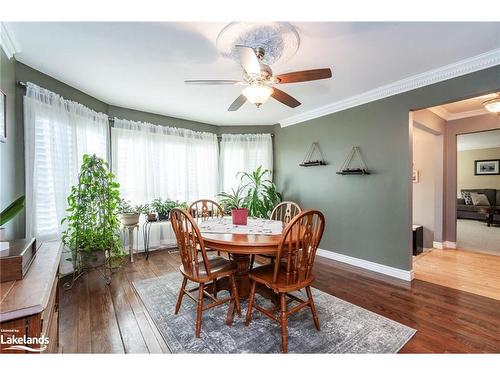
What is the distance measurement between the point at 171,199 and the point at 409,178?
11.8 feet

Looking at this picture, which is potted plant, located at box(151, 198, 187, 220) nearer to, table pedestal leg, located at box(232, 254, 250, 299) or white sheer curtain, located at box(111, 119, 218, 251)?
white sheer curtain, located at box(111, 119, 218, 251)

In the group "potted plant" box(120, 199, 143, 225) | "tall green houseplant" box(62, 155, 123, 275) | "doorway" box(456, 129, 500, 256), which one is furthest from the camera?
"doorway" box(456, 129, 500, 256)

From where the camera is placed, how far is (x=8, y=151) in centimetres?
204

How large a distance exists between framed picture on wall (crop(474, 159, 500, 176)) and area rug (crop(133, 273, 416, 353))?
28.1 ft

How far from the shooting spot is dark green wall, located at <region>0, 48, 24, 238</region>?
6.27ft

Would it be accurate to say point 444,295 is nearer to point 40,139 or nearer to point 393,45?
point 393,45

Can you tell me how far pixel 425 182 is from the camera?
13.9 feet

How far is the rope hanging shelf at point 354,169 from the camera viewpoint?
10.2 feet

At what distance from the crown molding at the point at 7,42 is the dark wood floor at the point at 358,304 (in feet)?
7.57

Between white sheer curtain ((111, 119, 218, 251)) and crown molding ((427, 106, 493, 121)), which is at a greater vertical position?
crown molding ((427, 106, 493, 121))

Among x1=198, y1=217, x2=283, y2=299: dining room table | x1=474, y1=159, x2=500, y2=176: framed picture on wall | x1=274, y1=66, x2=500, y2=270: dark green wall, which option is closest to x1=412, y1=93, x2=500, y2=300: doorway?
x1=274, y1=66, x2=500, y2=270: dark green wall

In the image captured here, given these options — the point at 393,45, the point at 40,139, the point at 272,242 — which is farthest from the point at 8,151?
the point at 393,45

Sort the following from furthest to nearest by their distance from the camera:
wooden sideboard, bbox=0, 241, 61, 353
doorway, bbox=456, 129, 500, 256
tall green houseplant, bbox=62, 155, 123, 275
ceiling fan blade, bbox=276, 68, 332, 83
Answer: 1. doorway, bbox=456, 129, 500, 256
2. tall green houseplant, bbox=62, 155, 123, 275
3. ceiling fan blade, bbox=276, 68, 332, 83
4. wooden sideboard, bbox=0, 241, 61, 353

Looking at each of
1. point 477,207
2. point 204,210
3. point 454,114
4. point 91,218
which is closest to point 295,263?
point 204,210
